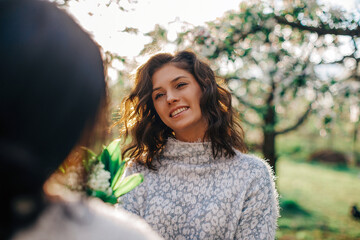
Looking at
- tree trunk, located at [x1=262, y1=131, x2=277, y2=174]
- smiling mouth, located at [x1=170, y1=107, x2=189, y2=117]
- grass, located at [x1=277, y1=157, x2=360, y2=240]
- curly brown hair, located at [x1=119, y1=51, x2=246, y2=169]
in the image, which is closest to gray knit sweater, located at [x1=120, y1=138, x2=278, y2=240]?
curly brown hair, located at [x1=119, y1=51, x2=246, y2=169]

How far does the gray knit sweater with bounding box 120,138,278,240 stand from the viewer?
2.12 meters

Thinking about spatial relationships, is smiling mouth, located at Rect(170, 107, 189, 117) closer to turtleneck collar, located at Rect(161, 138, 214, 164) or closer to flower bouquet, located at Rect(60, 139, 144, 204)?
turtleneck collar, located at Rect(161, 138, 214, 164)

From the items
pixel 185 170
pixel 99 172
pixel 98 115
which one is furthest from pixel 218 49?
pixel 98 115

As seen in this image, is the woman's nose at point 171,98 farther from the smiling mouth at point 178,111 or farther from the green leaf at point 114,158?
the green leaf at point 114,158

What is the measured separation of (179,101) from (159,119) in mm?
470

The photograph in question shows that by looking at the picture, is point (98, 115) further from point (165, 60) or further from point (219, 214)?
point (165, 60)

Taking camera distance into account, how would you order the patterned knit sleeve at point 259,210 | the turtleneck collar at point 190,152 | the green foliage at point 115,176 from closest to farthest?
1. the green foliage at point 115,176
2. the patterned knit sleeve at point 259,210
3. the turtleneck collar at point 190,152

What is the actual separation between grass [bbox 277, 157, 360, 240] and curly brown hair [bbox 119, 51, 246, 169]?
339 cm

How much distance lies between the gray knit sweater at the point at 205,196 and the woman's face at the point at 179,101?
0.47 feet

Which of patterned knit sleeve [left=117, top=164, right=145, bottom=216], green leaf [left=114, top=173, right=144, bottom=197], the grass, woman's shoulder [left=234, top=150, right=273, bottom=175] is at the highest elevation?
woman's shoulder [left=234, top=150, right=273, bottom=175]

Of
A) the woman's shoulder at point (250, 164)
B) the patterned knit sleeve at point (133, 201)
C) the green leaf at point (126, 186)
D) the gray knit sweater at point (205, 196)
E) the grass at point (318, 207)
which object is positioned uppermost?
the woman's shoulder at point (250, 164)

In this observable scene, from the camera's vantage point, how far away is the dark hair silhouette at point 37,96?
2.28ft

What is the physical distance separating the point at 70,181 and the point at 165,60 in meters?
1.75

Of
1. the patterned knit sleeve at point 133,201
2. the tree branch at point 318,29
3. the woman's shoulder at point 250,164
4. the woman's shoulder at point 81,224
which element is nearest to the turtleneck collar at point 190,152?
the woman's shoulder at point 250,164
